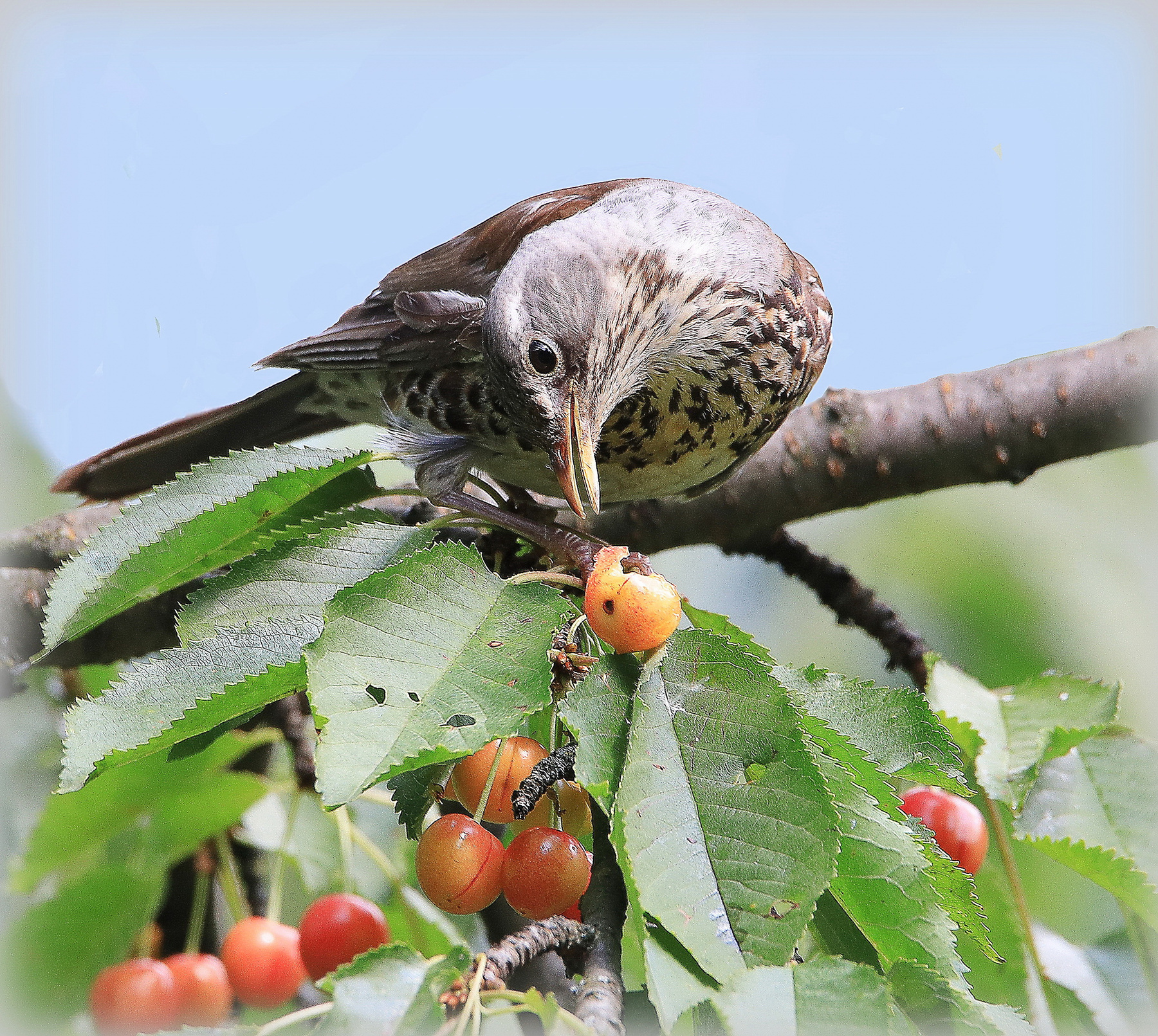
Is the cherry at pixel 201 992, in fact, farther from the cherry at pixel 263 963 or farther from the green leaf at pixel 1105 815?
the green leaf at pixel 1105 815

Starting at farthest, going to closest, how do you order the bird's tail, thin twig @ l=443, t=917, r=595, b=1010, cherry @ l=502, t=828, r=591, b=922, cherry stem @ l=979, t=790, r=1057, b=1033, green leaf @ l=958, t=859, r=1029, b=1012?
the bird's tail < green leaf @ l=958, t=859, r=1029, b=1012 < cherry stem @ l=979, t=790, r=1057, b=1033 < cherry @ l=502, t=828, r=591, b=922 < thin twig @ l=443, t=917, r=595, b=1010

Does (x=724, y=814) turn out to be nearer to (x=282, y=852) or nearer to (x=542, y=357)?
(x=542, y=357)

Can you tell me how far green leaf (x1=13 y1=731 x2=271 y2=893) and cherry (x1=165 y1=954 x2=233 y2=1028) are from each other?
0.81 feet

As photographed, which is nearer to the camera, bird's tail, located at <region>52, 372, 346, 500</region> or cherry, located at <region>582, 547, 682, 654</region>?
cherry, located at <region>582, 547, 682, 654</region>

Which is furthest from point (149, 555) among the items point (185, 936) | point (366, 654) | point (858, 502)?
point (858, 502)

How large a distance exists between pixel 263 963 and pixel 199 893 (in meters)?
0.38

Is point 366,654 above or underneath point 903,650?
above

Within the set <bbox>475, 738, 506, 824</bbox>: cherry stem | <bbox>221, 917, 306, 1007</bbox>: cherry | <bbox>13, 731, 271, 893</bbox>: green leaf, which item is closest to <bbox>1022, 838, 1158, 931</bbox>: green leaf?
<bbox>475, 738, 506, 824</bbox>: cherry stem

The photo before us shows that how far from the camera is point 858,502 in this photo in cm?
269

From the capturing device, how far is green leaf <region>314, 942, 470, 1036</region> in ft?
3.13

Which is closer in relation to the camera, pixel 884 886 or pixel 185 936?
pixel 884 886

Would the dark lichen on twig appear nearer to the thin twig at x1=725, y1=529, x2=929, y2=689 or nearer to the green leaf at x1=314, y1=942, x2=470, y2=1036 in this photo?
the green leaf at x1=314, y1=942, x2=470, y2=1036

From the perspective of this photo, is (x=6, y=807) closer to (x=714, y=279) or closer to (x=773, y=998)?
(x=714, y=279)

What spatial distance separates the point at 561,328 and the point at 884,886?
1.34 meters
